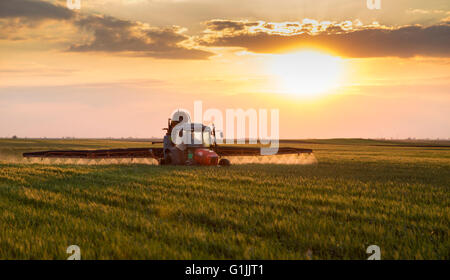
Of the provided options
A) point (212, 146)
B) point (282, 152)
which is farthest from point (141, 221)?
point (282, 152)

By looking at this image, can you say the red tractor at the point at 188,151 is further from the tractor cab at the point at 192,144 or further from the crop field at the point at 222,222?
the crop field at the point at 222,222

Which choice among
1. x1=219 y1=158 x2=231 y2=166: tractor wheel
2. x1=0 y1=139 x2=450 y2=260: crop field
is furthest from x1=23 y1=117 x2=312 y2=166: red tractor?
x1=0 y1=139 x2=450 y2=260: crop field

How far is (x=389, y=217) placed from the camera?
8.91 metres

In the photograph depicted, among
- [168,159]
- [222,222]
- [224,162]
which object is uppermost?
[168,159]

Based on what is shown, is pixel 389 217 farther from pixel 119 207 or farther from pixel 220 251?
pixel 119 207

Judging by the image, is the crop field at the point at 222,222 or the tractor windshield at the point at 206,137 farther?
the tractor windshield at the point at 206,137

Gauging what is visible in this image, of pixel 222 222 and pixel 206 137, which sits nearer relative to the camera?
pixel 222 222

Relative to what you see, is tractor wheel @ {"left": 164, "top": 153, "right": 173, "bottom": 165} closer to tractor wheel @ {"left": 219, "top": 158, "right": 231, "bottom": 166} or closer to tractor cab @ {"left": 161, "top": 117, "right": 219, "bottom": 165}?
tractor cab @ {"left": 161, "top": 117, "right": 219, "bottom": 165}

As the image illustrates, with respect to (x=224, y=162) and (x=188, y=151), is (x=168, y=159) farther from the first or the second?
(x=224, y=162)

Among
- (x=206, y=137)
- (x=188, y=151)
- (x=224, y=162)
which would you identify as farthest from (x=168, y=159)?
(x=224, y=162)

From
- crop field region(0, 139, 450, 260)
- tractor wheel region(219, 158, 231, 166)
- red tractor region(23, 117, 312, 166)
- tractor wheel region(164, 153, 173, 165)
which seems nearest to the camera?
crop field region(0, 139, 450, 260)

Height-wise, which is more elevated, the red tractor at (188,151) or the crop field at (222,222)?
the red tractor at (188,151)

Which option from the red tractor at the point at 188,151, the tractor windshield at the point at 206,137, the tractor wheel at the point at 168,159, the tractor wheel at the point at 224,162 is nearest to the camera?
the red tractor at the point at 188,151

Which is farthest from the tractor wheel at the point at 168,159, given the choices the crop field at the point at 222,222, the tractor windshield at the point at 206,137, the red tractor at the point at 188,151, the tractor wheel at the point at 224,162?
the crop field at the point at 222,222
